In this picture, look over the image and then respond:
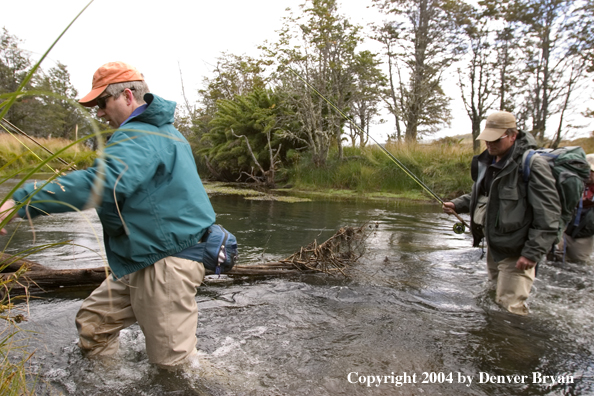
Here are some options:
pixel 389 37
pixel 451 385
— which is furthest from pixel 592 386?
pixel 389 37

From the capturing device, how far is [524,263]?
3529 millimetres

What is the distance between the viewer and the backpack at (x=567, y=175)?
357cm

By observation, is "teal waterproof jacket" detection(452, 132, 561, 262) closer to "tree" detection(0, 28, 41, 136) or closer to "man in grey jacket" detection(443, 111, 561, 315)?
"man in grey jacket" detection(443, 111, 561, 315)

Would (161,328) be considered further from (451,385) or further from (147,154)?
(451,385)

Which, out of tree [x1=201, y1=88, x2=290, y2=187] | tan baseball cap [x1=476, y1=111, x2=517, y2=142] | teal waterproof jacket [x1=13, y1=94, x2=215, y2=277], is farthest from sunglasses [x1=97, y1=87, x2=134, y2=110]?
tree [x1=201, y1=88, x2=290, y2=187]

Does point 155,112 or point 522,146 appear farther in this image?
point 522,146

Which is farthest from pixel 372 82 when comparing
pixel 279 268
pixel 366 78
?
pixel 279 268

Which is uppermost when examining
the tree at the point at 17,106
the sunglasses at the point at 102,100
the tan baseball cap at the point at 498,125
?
the tree at the point at 17,106

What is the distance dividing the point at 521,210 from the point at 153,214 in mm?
3104

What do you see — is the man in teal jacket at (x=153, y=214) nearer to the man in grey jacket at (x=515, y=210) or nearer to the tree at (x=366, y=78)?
the man in grey jacket at (x=515, y=210)

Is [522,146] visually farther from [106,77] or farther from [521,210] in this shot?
[106,77]

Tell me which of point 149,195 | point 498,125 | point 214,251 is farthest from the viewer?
point 498,125

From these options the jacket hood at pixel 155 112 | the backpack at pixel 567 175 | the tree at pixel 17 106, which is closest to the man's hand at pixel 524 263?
the backpack at pixel 567 175

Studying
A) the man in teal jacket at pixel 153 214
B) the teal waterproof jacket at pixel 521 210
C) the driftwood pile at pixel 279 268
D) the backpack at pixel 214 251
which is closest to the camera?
the man in teal jacket at pixel 153 214
